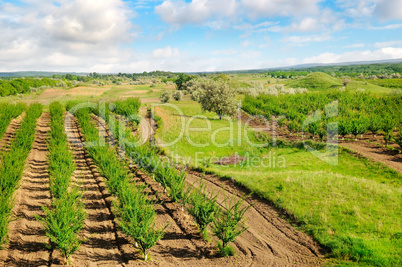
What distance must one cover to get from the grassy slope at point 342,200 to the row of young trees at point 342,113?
7.67 m

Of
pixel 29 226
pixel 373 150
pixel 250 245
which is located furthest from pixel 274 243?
pixel 373 150

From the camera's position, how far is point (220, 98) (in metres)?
44.0

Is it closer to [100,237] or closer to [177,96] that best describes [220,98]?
[100,237]

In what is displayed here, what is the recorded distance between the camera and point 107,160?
59.6 feet

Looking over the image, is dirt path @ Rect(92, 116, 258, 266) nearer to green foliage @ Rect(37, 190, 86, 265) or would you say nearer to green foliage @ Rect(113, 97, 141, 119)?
green foliage @ Rect(37, 190, 86, 265)

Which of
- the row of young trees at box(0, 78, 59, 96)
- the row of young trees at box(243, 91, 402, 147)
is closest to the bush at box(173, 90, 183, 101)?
the row of young trees at box(243, 91, 402, 147)

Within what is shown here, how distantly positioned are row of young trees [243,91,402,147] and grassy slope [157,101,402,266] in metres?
7.67

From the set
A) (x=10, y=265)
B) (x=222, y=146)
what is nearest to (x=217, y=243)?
(x=10, y=265)

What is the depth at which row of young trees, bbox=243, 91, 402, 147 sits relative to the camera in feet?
106

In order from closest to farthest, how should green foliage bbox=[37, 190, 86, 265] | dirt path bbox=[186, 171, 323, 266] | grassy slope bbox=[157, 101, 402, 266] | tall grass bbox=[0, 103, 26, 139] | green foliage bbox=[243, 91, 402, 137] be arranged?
green foliage bbox=[37, 190, 86, 265] < dirt path bbox=[186, 171, 323, 266] < grassy slope bbox=[157, 101, 402, 266] < tall grass bbox=[0, 103, 26, 139] < green foliage bbox=[243, 91, 402, 137]

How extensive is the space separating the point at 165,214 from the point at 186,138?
60.6ft

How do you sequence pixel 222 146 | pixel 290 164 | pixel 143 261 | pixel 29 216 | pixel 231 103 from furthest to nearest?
pixel 231 103
pixel 222 146
pixel 290 164
pixel 29 216
pixel 143 261

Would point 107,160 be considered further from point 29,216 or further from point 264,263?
point 264,263

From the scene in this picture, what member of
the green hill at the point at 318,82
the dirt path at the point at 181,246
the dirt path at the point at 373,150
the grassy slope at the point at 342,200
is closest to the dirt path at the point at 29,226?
the dirt path at the point at 181,246
